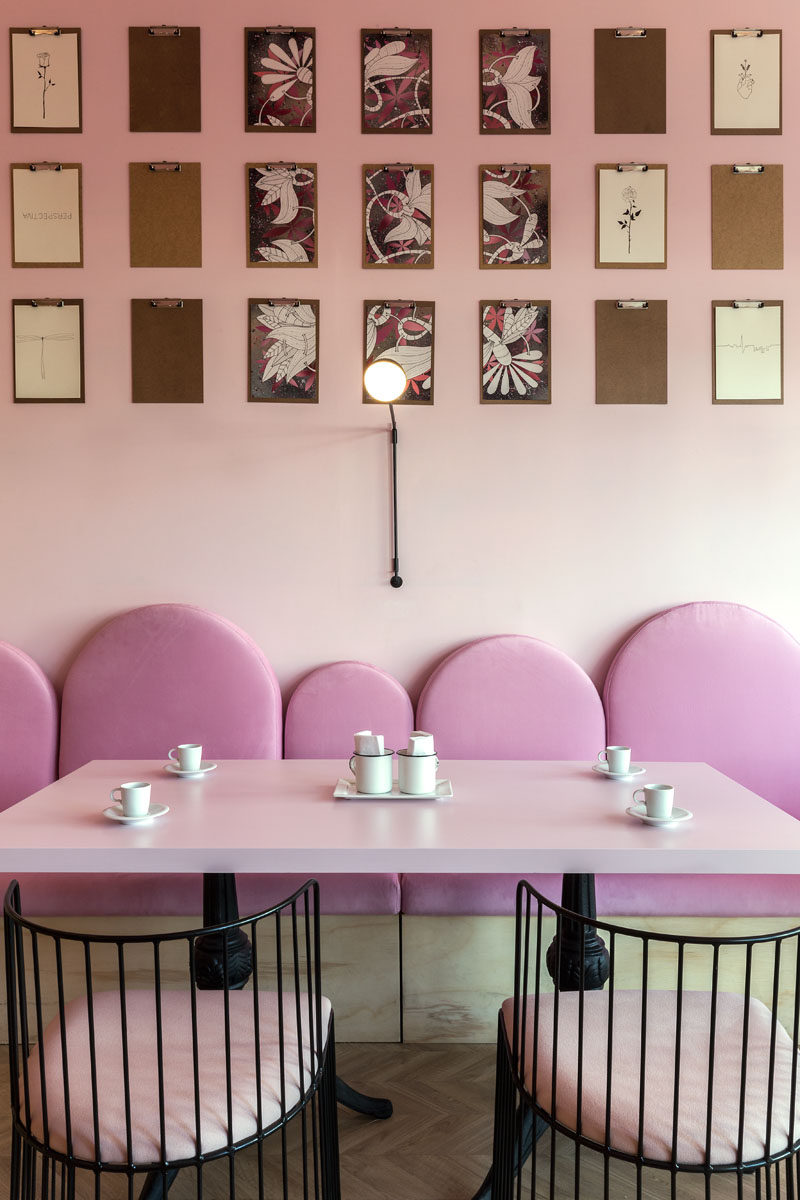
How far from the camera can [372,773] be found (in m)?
1.99

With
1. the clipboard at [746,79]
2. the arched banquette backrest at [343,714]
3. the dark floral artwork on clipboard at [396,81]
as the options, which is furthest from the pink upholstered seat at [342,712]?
the clipboard at [746,79]

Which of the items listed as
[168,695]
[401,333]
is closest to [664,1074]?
[168,695]

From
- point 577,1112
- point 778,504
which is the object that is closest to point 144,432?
point 778,504

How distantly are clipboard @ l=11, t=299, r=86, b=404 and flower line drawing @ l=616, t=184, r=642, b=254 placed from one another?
1743mm

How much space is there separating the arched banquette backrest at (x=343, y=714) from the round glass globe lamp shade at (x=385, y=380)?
0.84 metres

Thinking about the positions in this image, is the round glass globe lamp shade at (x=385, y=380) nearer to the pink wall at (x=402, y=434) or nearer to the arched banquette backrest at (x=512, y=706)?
the pink wall at (x=402, y=434)

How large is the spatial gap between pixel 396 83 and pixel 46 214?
46.3 inches

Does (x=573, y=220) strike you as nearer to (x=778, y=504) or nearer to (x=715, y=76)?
(x=715, y=76)

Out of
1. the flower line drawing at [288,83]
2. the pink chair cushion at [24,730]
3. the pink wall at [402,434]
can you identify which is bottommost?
the pink chair cushion at [24,730]

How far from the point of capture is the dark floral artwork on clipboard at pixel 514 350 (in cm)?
285

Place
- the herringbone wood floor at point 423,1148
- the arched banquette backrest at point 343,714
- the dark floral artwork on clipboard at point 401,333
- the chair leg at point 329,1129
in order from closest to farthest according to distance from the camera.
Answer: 1. the chair leg at point 329,1129
2. the herringbone wood floor at point 423,1148
3. the arched banquette backrest at point 343,714
4. the dark floral artwork on clipboard at point 401,333

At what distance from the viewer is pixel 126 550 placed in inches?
113

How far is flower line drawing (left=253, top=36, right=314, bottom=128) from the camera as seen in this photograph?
9.23 ft

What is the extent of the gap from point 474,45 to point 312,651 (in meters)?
1.98
